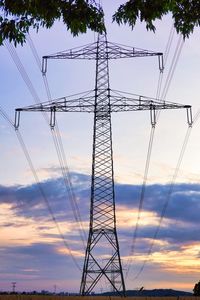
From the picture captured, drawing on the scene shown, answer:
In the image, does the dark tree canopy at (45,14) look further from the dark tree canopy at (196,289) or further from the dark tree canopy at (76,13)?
the dark tree canopy at (196,289)

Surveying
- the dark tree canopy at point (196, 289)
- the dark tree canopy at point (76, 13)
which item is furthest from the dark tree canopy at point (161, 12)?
the dark tree canopy at point (196, 289)

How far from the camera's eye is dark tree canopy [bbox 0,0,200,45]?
1276 cm

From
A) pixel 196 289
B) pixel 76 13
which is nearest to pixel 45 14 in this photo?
pixel 76 13

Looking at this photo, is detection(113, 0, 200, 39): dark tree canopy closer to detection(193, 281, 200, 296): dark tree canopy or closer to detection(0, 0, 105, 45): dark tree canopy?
detection(0, 0, 105, 45): dark tree canopy

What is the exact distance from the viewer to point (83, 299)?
19.7 m

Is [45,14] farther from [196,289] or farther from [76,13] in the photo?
[196,289]

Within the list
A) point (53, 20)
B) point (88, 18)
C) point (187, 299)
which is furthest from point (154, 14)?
point (187, 299)

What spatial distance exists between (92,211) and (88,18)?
111ft

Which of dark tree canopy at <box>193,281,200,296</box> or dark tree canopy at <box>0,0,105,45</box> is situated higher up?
dark tree canopy at <box>0,0,105,45</box>

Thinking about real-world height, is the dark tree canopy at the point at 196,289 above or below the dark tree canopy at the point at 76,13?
below

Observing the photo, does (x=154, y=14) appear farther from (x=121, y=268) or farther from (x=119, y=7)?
(x=121, y=268)

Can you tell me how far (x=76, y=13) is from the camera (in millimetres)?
13016

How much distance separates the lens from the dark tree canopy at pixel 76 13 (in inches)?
502

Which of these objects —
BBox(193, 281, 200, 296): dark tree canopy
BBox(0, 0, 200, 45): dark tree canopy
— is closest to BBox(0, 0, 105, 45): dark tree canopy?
BBox(0, 0, 200, 45): dark tree canopy
